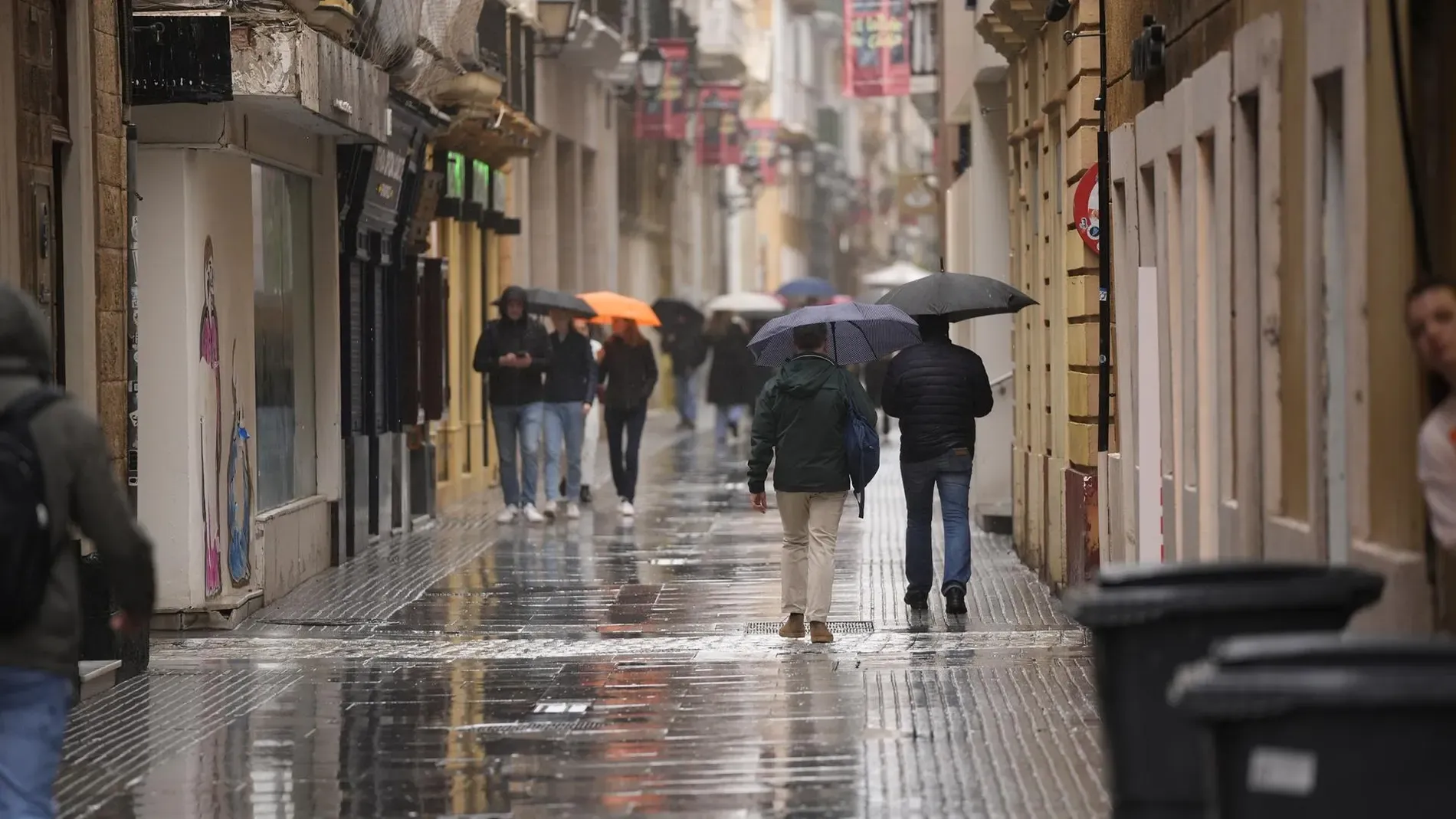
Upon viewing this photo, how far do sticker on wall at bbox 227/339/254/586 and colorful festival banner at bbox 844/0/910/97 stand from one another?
26.5 metres

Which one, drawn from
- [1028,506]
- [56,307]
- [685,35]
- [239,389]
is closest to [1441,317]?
[56,307]

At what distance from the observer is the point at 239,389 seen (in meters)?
16.7

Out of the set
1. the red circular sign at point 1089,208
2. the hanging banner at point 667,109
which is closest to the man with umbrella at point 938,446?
the red circular sign at point 1089,208

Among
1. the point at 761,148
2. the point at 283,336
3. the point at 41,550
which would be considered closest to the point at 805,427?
the point at 283,336

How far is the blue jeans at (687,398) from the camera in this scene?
4594 cm

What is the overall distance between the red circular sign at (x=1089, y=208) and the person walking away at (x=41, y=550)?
9.63 metres

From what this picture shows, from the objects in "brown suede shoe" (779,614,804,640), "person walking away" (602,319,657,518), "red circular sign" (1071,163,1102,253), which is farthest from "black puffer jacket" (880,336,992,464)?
"person walking away" (602,319,657,518)

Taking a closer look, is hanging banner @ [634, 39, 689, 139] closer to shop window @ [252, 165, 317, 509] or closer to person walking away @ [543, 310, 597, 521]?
person walking away @ [543, 310, 597, 521]

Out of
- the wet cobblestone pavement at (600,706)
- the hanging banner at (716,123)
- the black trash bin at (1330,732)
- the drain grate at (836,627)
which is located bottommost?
the drain grate at (836,627)

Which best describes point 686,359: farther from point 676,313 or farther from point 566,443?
point 566,443

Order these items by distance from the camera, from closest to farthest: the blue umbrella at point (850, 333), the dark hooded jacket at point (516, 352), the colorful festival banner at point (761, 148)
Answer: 1. the blue umbrella at point (850, 333)
2. the dark hooded jacket at point (516, 352)
3. the colorful festival banner at point (761, 148)

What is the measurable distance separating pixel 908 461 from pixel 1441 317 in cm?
936

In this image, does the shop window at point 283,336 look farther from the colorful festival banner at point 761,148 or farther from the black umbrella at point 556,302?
the colorful festival banner at point 761,148

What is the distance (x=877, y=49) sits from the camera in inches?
1729
